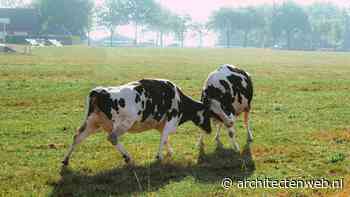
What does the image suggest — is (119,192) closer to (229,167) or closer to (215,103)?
(229,167)

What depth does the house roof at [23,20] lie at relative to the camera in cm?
12912

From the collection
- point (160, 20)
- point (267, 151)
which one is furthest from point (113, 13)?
point (267, 151)

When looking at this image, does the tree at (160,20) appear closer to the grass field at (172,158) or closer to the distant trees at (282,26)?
the distant trees at (282,26)

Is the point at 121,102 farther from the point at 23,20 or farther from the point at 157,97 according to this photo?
the point at 23,20

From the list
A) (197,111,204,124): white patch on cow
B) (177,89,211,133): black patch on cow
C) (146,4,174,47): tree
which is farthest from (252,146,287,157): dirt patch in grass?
(146,4,174,47): tree

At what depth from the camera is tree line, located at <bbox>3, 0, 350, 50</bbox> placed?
442ft

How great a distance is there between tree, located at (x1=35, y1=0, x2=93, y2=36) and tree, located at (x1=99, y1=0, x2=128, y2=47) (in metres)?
39.9

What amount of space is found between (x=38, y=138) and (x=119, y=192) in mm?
4878

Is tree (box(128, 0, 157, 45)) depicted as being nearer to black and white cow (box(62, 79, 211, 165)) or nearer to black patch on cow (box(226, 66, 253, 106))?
black patch on cow (box(226, 66, 253, 106))

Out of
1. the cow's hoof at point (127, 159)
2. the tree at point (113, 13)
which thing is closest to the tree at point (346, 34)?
the tree at point (113, 13)

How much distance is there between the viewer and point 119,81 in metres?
26.8

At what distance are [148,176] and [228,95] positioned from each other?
3.95 m

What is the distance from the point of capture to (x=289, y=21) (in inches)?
6201

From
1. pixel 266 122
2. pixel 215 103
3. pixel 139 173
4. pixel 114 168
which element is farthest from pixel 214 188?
pixel 266 122
